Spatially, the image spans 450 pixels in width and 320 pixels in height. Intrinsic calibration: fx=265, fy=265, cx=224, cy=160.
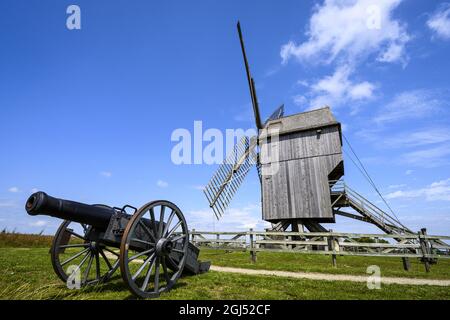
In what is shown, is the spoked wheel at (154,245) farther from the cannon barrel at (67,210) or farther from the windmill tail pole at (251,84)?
the windmill tail pole at (251,84)

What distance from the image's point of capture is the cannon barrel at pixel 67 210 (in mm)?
4199

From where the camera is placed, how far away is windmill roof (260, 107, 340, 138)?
1931cm

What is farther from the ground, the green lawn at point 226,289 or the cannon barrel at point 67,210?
the cannon barrel at point 67,210

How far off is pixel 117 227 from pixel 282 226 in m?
15.6

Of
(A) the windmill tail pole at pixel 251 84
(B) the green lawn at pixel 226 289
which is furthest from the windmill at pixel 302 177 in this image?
(B) the green lawn at pixel 226 289

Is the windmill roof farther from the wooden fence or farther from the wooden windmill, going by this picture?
the wooden fence

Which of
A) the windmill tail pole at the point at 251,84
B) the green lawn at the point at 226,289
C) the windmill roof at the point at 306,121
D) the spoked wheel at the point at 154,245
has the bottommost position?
the green lawn at the point at 226,289

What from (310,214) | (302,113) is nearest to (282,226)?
(310,214)

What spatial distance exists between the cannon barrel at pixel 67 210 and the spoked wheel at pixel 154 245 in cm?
72

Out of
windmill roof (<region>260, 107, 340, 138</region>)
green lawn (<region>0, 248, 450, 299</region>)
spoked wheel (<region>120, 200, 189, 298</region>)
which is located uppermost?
windmill roof (<region>260, 107, 340, 138</region>)

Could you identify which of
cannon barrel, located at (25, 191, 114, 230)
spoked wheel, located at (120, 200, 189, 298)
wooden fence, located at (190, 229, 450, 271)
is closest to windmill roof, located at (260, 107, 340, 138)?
wooden fence, located at (190, 229, 450, 271)

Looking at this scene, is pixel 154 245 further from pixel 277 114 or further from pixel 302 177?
pixel 277 114
